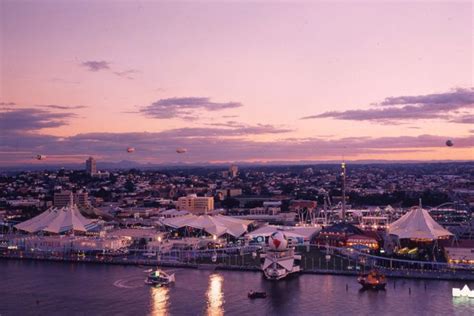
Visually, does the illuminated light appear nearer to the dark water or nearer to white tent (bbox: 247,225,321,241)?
the dark water

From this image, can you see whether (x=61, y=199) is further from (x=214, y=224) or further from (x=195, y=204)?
(x=214, y=224)

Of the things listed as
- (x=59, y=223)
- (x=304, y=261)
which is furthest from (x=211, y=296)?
(x=59, y=223)

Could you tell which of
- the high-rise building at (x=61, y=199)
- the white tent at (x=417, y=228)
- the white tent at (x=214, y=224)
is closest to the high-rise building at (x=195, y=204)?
the high-rise building at (x=61, y=199)

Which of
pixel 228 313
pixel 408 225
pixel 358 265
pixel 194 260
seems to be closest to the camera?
pixel 228 313

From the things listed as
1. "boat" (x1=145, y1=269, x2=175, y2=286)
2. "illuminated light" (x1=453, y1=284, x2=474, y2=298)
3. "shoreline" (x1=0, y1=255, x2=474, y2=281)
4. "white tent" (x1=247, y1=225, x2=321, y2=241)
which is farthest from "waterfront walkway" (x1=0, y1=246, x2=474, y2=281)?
"boat" (x1=145, y1=269, x2=175, y2=286)

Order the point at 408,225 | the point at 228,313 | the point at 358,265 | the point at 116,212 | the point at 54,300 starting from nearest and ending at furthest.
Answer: the point at 228,313 < the point at 54,300 < the point at 358,265 < the point at 408,225 < the point at 116,212

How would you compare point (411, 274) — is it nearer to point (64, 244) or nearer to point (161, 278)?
point (161, 278)

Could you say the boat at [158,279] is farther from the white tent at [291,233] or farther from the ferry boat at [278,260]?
the white tent at [291,233]

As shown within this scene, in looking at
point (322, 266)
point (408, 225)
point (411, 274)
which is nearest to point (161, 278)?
point (322, 266)
